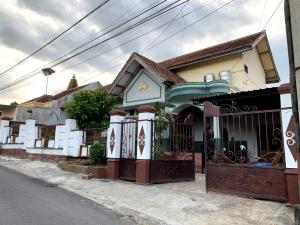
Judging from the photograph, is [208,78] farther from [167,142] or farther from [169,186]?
[169,186]

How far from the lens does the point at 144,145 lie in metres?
9.20

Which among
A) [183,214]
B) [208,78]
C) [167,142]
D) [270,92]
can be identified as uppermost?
[208,78]

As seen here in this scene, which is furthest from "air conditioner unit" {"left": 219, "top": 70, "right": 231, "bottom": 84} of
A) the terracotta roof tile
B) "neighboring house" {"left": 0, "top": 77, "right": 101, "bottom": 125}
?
"neighboring house" {"left": 0, "top": 77, "right": 101, "bottom": 125}

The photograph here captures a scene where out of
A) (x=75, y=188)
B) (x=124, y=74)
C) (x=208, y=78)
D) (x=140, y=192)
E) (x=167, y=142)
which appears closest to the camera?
(x=140, y=192)

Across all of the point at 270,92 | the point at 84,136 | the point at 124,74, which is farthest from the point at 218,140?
the point at 124,74

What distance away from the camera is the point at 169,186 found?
8977mm

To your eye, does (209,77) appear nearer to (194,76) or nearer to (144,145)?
(194,76)

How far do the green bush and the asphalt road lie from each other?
2.93 m

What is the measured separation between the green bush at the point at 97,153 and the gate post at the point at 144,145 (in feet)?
7.63

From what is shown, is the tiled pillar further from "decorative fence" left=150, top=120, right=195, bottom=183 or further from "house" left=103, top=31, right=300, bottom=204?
"decorative fence" left=150, top=120, right=195, bottom=183

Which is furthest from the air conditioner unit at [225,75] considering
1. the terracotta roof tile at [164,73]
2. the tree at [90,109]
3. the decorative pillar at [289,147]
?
the decorative pillar at [289,147]

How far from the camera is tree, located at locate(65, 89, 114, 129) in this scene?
13.9 metres

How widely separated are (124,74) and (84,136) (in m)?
5.51

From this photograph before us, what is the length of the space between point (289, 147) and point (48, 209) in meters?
5.29
